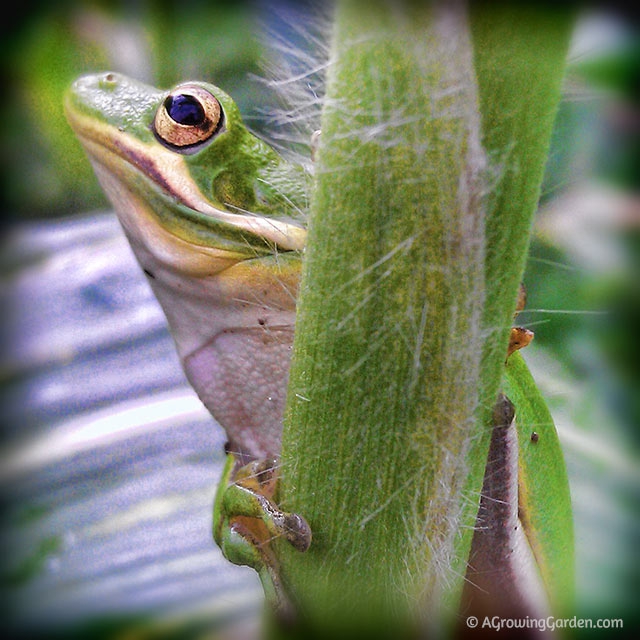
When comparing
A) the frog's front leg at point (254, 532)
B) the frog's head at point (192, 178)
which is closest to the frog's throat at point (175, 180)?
the frog's head at point (192, 178)

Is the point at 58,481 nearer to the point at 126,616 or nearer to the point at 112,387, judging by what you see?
the point at 112,387

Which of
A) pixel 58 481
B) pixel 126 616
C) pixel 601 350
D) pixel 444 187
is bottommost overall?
pixel 58 481

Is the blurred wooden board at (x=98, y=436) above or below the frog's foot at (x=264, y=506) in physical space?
below

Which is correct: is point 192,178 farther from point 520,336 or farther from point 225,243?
point 520,336

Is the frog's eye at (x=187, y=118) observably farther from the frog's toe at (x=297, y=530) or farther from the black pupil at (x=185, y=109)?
the frog's toe at (x=297, y=530)

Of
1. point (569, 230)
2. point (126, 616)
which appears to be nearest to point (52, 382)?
point (126, 616)

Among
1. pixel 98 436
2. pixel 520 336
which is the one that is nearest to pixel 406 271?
pixel 520 336
